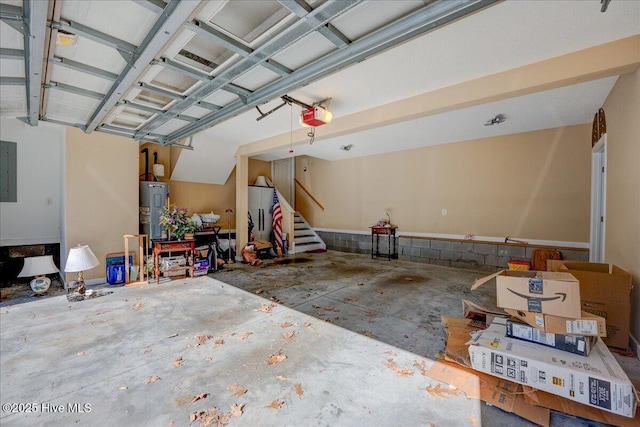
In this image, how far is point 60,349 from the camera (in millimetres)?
2535

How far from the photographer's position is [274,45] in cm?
219

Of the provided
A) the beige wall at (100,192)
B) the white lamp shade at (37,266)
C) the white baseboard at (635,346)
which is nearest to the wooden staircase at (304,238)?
the beige wall at (100,192)

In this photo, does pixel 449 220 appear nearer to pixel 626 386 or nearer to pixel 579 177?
pixel 579 177

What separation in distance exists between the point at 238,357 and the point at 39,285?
3.99 m

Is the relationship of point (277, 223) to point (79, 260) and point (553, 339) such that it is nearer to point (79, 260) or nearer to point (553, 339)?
point (79, 260)

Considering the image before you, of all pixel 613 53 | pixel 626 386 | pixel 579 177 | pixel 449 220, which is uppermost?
pixel 613 53

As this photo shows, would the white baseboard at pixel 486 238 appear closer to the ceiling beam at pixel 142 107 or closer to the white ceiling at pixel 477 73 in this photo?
the white ceiling at pixel 477 73

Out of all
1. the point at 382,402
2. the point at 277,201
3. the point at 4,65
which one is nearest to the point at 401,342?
the point at 382,402

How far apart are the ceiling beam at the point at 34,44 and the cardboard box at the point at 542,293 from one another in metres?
3.56

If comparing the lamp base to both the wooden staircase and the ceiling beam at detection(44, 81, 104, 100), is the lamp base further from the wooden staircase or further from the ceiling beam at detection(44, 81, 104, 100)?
the wooden staircase

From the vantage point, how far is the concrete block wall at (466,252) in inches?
214

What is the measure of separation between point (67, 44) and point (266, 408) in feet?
10.4

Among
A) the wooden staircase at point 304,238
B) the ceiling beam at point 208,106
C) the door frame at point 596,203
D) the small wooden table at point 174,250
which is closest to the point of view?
the ceiling beam at point 208,106

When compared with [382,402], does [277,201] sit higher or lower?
higher
